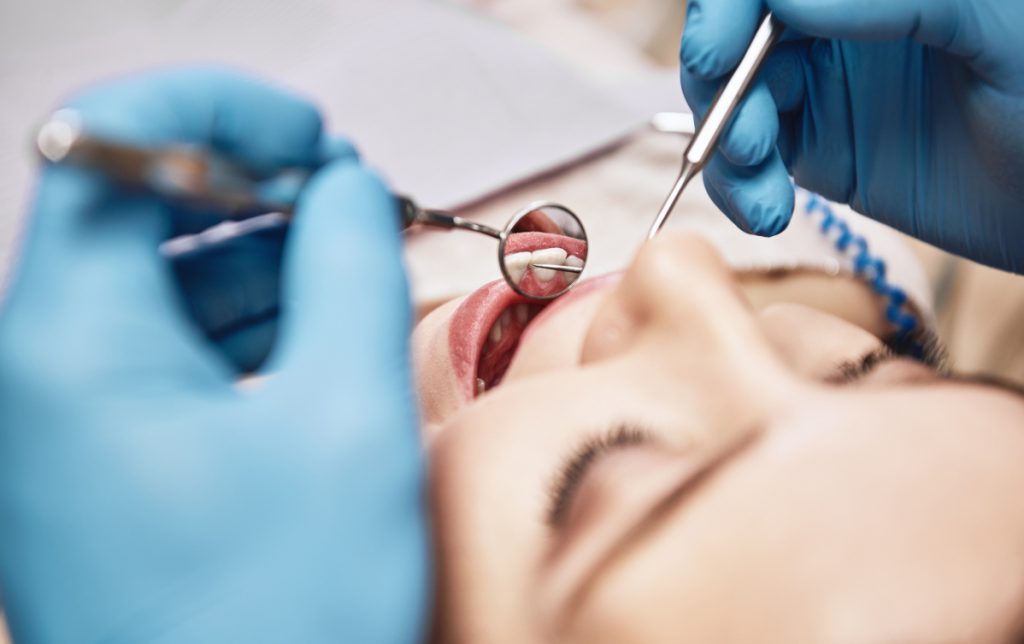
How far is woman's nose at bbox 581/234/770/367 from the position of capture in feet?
1.89

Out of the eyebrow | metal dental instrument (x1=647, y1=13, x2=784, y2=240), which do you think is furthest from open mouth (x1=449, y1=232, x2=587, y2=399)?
the eyebrow

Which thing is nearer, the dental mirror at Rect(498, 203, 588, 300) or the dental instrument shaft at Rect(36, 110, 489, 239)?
the dental instrument shaft at Rect(36, 110, 489, 239)

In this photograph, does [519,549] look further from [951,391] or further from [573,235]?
[573,235]

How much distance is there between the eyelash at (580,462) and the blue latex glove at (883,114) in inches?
17.4

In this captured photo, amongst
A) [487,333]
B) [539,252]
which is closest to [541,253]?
[539,252]

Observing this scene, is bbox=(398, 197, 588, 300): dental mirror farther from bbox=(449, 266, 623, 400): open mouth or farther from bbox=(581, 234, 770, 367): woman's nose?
bbox=(581, 234, 770, 367): woman's nose

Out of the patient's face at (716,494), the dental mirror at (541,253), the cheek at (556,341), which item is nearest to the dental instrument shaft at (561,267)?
the dental mirror at (541,253)

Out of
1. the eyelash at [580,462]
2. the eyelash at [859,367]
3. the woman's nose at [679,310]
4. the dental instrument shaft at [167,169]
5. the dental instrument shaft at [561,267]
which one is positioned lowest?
the dental instrument shaft at [561,267]

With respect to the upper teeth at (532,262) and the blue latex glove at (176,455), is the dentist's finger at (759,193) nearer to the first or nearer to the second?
the upper teeth at (532,262)

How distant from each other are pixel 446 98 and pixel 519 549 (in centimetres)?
94

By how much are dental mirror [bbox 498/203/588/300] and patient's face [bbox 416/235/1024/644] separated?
0.70 ft

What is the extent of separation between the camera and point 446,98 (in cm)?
131

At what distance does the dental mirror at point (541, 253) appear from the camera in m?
0.84

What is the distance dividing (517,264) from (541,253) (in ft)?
0.10
